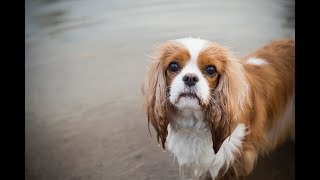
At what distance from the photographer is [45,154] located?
313cm

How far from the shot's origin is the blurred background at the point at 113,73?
9.73 ft

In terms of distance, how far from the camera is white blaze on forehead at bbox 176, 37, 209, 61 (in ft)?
9.05

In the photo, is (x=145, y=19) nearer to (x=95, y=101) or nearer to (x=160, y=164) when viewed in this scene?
(x=95, y=101)

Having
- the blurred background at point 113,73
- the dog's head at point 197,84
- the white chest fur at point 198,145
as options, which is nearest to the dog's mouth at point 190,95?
the dog's head at point 197,84

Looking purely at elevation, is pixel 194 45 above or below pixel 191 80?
above

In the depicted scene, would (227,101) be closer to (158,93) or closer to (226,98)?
(226,98)

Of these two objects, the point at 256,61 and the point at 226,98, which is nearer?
the point at 226,98

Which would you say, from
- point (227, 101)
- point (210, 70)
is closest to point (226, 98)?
point (227, 101)

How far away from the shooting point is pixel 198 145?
286 centimetres

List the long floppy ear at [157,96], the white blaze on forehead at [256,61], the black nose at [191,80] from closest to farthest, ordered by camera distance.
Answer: the black nose at [191,80] < the long floppy ear at [157,96] < the white blaze on forehead at [256,61]

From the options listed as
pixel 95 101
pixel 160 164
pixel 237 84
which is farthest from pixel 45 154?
pixel 237 84

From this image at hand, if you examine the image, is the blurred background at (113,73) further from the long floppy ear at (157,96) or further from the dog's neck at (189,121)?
the dog's neck at (189,121)

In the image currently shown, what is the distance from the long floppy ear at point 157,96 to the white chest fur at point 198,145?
0.05 m

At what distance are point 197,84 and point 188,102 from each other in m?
0.10
